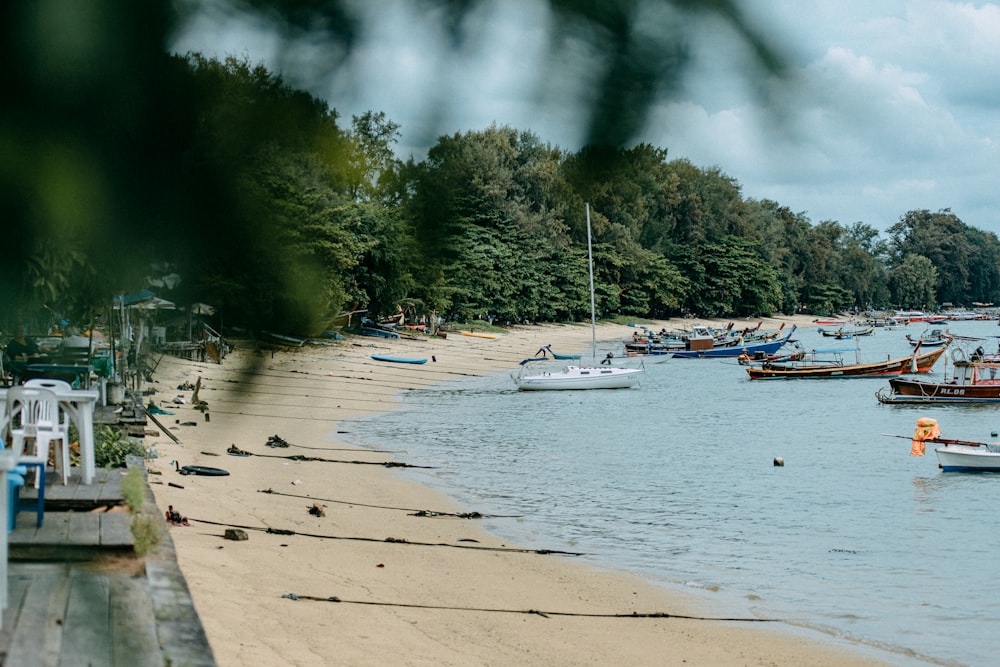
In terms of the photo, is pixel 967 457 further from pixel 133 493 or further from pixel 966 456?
pixel 133 493

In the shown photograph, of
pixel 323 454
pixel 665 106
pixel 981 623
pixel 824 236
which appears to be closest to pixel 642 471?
pixel 323 454

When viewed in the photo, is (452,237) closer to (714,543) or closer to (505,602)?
(505,602)

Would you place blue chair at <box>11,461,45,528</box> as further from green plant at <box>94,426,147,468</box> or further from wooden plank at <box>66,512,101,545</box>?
green plant at <box>94,426,147,468</box>

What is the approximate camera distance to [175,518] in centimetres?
1019

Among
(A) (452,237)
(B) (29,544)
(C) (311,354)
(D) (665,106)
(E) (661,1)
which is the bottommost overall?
(B) (29,544)

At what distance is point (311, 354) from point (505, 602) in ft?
27.9

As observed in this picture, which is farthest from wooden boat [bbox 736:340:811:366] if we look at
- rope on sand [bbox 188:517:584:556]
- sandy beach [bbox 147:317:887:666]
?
rope on sand [bbox 188:517:584:556]

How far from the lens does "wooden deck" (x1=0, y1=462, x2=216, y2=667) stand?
289 centimetres

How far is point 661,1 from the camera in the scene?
1145 mm

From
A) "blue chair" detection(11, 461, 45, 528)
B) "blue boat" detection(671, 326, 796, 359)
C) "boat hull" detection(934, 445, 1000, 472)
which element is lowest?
"boat hull" detection(934, 445, 1000, 472)

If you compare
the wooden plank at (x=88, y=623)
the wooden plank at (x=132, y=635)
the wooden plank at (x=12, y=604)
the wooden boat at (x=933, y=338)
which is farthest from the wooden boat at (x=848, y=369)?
the wooden plank at (x=88, y=623)

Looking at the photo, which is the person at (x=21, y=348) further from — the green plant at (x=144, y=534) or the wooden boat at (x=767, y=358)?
the wooden boat at (x=767, y=358)

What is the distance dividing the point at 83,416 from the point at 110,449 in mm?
2346

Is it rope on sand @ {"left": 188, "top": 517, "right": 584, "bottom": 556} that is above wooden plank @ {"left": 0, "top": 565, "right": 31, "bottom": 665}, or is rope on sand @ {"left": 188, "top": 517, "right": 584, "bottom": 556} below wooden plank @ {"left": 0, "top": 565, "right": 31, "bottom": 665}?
below
